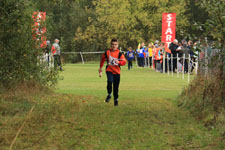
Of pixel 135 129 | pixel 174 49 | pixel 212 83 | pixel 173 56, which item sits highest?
pixel 212 83

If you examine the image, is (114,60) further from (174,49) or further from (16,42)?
(174,49)

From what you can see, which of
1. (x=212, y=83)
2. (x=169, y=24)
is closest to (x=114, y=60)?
(x=212, y=83)

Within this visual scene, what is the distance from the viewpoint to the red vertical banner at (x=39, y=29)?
15.6 m

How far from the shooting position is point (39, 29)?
15898 millimetres

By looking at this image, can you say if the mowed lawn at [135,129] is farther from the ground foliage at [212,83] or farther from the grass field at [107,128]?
the ground foliage at [212,83]

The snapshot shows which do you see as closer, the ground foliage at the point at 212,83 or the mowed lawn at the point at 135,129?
the mowed lawn at the point at 135,129

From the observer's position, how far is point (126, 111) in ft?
41.7

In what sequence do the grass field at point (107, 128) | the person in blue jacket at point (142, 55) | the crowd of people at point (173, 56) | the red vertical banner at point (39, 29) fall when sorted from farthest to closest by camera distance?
the person in blue jacket at point (142, 55)
the crowd of people at point (173, 56)
the red vertical banner at point (39, 29)
the grass field at point (107, 128)

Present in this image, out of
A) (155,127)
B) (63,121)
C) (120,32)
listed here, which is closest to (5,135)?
(63,121)

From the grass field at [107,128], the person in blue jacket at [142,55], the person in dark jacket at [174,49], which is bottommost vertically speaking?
the person in blue jacket at [142,55]

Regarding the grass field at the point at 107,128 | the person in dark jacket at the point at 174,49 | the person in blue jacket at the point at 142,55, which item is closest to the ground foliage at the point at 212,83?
the grass field at the point at 107,128

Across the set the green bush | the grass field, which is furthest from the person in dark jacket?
the grass field

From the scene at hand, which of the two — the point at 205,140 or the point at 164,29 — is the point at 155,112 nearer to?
the point at 205,140

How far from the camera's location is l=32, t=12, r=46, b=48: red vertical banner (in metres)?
15.6
